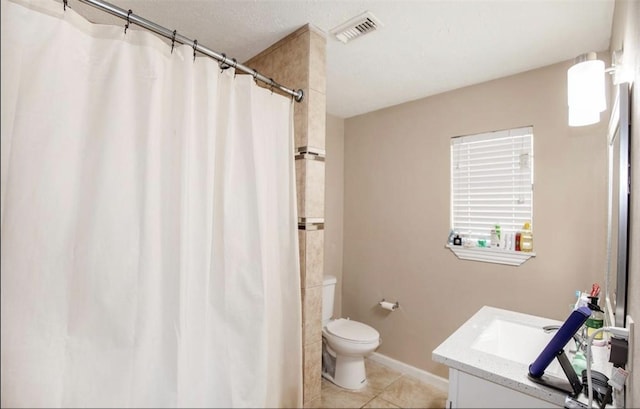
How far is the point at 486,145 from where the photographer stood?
212cm

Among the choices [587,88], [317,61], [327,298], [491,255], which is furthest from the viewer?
[327,298]

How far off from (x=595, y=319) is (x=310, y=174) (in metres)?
1.39

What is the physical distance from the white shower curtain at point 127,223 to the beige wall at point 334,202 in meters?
1.51

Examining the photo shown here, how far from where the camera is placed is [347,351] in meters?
2.14

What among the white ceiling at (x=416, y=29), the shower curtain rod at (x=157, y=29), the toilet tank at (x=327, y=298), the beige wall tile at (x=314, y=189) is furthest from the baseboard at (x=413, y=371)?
the shower curtain rod at (x=157, y=29)

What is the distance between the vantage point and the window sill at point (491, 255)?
1.91m

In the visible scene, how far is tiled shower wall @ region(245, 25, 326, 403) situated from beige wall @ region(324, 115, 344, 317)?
1.21m

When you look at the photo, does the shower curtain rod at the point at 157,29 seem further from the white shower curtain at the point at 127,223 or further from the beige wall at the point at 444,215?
the beige wall at the point at 444,215

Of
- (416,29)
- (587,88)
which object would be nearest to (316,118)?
(416,29)

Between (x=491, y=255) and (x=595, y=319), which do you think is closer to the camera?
(x=595, y=319)

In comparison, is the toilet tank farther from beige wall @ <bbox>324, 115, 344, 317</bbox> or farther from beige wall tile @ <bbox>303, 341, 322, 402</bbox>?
beige wall tile @ <bbox>303, 341, 322, 402</bbox>

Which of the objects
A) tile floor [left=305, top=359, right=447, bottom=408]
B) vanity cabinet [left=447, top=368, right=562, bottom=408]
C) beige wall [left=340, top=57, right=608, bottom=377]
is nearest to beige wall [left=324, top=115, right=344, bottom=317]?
beige wall [left=340, top=57, right=608, bottom=377]

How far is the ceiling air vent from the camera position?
4.70 ft

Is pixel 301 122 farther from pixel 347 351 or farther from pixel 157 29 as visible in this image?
pixel 347 351
